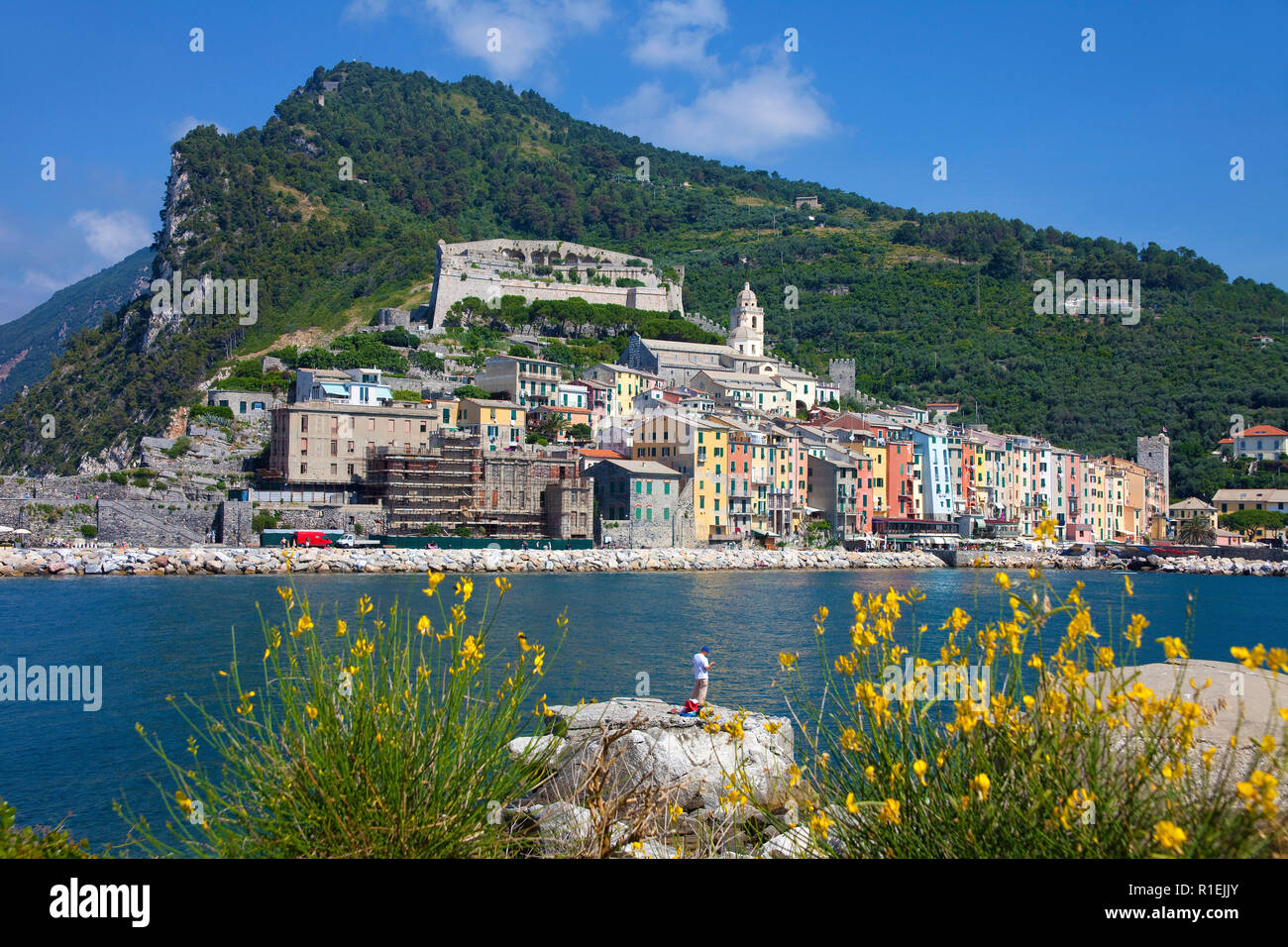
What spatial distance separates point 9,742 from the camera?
13719 millimetres

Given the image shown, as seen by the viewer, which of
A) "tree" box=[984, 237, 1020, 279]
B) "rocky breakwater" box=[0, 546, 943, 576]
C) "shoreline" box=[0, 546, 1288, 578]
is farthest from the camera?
"tree" box=[984, 237, 1020, 279]

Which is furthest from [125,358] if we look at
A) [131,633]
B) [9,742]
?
[9,742]

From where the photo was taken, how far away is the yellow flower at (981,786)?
9.78ft

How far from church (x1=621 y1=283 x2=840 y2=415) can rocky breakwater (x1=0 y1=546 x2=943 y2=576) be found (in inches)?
700

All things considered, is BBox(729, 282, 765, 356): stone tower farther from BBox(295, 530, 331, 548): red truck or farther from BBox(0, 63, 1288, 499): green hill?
BBox(295, 530, 331, 548): red truck

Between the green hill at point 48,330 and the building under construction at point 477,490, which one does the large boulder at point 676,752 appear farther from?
the green hill at point 48,330

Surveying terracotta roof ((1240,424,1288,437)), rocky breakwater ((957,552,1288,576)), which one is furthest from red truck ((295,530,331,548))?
terracotta roof ((1240,424,1288,437))

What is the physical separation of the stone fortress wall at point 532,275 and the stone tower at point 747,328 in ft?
19.8

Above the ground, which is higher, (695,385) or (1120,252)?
(1120,252)

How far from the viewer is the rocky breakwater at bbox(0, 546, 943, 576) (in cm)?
3719

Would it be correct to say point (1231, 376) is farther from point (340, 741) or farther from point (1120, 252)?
point (340, 741)

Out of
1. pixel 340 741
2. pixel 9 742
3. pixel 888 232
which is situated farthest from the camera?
pixel 888 232
